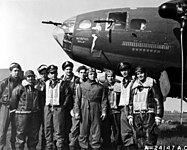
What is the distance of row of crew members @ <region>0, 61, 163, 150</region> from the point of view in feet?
21.8

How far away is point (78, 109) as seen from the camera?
745cm

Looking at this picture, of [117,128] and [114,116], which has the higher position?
[114,116]

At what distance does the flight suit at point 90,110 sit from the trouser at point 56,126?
0.49 metres

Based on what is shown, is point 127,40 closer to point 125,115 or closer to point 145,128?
point 125,115

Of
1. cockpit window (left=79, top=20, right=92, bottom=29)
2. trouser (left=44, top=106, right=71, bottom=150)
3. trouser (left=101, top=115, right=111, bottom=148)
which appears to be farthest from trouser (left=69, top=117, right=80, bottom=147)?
cockpit window (left=79, top=20, right=92, bottom=29)

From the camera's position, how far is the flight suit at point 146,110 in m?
6.52

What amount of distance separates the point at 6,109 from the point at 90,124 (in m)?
2.53

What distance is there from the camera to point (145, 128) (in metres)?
6.56

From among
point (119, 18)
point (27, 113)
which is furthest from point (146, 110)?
point (119, 18)

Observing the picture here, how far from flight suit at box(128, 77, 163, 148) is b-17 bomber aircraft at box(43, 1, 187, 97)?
2.89m

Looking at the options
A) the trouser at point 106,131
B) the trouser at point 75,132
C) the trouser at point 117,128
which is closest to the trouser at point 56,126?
the trouser at point 75,132

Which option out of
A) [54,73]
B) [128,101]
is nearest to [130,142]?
[128,101]

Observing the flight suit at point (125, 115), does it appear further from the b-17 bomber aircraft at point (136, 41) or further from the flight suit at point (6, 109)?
the flight suit at point (6, 109)

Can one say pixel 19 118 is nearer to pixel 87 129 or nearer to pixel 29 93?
pixel 29 93
